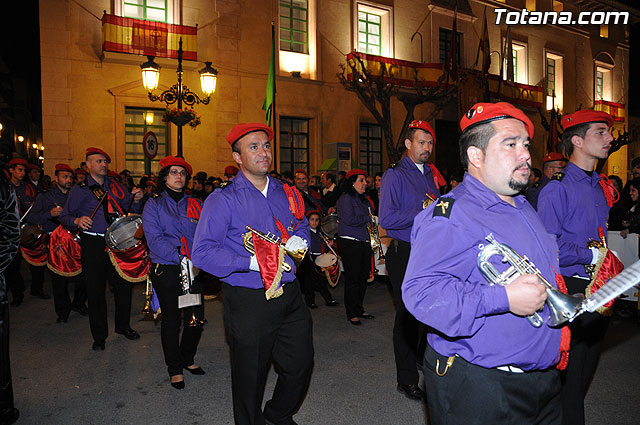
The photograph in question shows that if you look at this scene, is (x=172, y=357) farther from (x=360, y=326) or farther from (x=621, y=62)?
(x=621, y=62)

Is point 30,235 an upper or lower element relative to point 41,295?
upper

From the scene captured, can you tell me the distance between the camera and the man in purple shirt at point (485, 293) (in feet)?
6.53

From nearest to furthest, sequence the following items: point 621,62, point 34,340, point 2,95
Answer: point 34,340, point 621,62, point 2,95

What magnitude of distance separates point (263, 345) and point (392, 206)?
203cm

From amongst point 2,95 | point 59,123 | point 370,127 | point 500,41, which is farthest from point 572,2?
point 2,95

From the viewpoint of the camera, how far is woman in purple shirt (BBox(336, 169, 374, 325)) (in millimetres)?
7684

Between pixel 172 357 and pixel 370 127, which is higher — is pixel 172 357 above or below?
below

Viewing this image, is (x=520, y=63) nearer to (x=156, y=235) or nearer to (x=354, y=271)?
(x=354, y=271)

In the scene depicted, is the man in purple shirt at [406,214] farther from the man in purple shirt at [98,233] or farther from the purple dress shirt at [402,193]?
the man in purple shirt at [98,233]

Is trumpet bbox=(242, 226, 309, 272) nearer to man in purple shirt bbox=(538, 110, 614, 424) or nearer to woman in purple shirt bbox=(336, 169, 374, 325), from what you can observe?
man in purple shirt bbox=(538, 110, 614, 424)

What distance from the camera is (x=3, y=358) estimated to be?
404 cm

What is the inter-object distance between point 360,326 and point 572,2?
30.5m

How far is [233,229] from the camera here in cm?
357

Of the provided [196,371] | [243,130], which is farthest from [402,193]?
[196,371]
